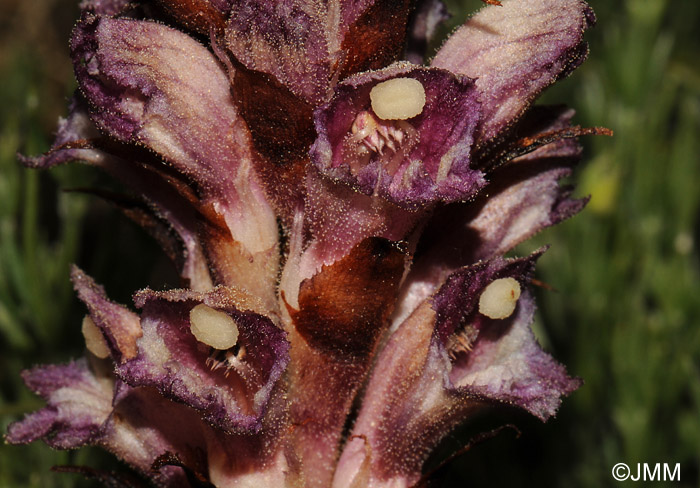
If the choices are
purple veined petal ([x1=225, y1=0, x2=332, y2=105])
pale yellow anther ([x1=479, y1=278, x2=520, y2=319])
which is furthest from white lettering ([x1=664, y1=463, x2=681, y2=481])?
purple veined petal ([x1=225, y1=0, x2=332, y2=105])

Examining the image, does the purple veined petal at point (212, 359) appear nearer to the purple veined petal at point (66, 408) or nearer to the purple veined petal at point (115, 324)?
the purple veined petal at point (115, 324)

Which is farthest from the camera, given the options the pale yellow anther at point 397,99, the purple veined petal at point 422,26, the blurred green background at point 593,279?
the blurred green background at point 593,279

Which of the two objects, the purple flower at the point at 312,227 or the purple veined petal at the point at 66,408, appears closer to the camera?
the purple flower at the point at 312,227

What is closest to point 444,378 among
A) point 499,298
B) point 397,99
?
point 499,298

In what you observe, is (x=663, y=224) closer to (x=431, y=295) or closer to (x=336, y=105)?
(x=431, y=295)

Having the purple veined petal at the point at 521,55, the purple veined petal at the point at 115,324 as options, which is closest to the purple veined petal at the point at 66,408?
the purple veined petal at the point at 115,324

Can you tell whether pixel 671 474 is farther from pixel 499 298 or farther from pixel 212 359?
pixel 212 359

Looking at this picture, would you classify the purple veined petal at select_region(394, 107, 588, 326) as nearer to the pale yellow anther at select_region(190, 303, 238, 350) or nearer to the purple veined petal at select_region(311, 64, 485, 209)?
the purple veined petal at select_region(311, 64, 485, 209)
